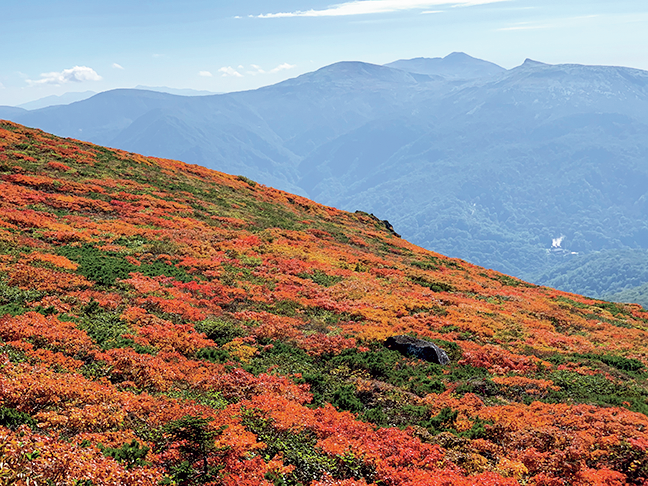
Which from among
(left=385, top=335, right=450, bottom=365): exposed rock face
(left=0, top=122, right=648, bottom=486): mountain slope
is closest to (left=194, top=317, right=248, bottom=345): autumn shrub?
(left=0, top=122, right=648, bottom=486): mountain slope

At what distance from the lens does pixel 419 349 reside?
23.6 metres

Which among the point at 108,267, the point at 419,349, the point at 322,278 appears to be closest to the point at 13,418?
the point at 108,267

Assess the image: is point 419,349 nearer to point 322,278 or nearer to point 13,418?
point 322,278

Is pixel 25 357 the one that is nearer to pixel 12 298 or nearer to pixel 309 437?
pixel 12 298

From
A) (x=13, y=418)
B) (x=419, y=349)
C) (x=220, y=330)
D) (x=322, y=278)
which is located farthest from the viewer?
(x=322, y=278)

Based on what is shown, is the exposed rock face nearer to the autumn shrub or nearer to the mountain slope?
the mountain slope

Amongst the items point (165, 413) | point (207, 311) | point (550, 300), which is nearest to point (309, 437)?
point (165, 413)

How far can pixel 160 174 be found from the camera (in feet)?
196

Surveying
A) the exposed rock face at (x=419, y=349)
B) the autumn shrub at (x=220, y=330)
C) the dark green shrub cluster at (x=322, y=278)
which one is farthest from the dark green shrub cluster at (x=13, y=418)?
the dark green shrub cluster at (x=322, y=278)

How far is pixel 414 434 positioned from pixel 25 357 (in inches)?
536

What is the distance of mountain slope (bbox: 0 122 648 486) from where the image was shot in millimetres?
12133

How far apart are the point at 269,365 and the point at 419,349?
8515 millimetres

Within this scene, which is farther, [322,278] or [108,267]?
[322,278]

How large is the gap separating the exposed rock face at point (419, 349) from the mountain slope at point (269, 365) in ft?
1.45
